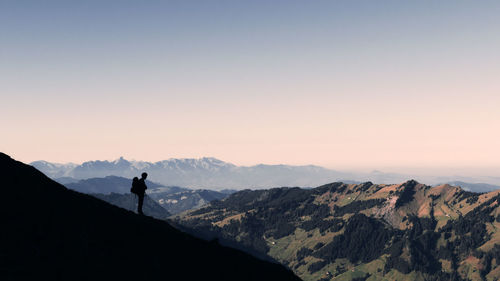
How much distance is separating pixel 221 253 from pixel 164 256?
1499 cm

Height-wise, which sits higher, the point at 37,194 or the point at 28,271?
the point at 37,194

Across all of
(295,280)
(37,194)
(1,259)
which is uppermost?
(37,194)

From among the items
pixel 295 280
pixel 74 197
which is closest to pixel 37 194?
pixel 74 197

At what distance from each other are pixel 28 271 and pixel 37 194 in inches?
803

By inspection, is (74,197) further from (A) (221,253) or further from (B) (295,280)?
(B) (295,280)

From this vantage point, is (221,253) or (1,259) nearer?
(1,259)

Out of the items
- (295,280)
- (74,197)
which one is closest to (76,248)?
(74,197)

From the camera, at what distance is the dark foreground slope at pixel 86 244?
40812mm

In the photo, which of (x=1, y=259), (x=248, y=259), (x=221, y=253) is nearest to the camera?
(x=1, y=259)

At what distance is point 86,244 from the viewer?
4756cm

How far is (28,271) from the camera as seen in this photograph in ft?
123

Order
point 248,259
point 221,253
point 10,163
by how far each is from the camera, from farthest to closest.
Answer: point 248,259, point 221,253, point 10,163

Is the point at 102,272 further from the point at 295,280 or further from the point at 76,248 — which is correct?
the point at 295,280

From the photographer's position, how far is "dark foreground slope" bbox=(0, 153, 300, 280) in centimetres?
4081
